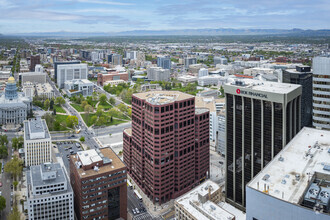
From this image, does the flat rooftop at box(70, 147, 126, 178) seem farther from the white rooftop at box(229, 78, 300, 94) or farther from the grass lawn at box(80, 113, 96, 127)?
the grass lawn at box(80, 113, 96, 127)

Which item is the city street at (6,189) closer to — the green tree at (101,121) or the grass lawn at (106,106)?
the green tree at (101,121)

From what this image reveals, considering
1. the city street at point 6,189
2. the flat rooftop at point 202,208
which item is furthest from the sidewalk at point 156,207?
the city street at point 6,189

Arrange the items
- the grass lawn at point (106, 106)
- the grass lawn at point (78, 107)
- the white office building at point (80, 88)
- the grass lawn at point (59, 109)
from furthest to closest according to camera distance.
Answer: the white office building at point (80, 88), the grass lawn at point (106, 106), the grass lawn at point (78, 107), the grass lawn at point (59, 109)

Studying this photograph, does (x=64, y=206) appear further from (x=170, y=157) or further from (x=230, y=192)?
(x=230, y=192)

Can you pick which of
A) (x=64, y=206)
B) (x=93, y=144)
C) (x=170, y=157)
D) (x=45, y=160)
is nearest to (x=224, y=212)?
(x=170, y=157)

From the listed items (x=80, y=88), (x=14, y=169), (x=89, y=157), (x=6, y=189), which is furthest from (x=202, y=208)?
(x=80, y=88)

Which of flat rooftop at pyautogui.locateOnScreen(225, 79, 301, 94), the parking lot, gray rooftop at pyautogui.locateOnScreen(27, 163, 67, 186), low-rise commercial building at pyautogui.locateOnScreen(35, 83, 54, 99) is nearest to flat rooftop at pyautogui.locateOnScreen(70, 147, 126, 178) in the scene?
gray rooftop at pyautogui.locateOnScreen(27, 163, 67, 186)
